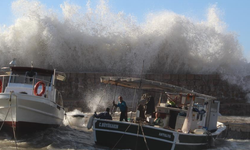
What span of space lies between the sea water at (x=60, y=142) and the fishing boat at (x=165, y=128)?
623 millimetres

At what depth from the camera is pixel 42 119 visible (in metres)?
12.1

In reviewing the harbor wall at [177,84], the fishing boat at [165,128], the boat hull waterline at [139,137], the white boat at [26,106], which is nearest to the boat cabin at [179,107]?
the fishing boat at [165,128]

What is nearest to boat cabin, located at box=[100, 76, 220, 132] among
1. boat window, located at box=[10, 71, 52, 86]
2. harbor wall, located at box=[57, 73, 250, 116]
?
boat window, located at box=[10, 71, 52, 86]

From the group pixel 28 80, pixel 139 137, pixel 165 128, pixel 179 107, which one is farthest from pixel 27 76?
pixel 165 128

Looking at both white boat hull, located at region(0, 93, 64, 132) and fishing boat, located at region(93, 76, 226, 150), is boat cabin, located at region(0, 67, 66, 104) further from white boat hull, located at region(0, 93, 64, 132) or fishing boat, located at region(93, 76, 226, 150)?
fishing boat, located at region(93, 76, 226, 150)

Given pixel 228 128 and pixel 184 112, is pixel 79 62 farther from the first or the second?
pixel 184 112

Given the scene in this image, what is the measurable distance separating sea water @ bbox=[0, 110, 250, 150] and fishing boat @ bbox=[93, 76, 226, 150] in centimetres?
62

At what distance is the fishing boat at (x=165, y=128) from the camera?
9.77m

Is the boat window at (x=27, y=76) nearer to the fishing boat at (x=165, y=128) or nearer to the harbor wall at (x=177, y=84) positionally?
the fishing boat at (x=165, y=128)

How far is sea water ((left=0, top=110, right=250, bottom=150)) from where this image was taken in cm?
1049

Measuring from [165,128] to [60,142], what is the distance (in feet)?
11.3

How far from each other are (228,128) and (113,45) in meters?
15.1

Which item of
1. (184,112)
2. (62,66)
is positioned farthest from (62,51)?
(184,112)

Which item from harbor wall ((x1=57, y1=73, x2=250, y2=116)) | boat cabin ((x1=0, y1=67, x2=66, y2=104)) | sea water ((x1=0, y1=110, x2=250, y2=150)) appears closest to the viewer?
sea water ((x1=0, y1=110, x2=250, y2=150))
